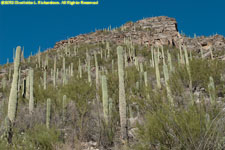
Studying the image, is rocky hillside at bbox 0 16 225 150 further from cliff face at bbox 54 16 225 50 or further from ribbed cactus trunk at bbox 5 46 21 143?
cliff face at bbox 54 16 225 50

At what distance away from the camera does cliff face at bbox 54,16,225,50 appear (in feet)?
105

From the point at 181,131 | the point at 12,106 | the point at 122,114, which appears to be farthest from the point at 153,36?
the point at 181,131

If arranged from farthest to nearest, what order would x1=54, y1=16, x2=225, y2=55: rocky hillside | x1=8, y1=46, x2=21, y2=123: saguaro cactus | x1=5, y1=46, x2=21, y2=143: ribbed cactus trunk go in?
x1=54, y1=16, x2=225, y2=55: rocky hillside < x1=8, y1=46, x2=21, y2=123: saguaro cactus < x1=5, y1=46, x2=21, y2=143: ribbed cactus trunk

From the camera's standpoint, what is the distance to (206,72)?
1037 cm

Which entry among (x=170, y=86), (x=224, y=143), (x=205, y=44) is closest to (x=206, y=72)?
(x=170, y=86)

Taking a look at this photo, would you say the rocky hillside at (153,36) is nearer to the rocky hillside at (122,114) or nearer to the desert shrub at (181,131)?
the rocky hillside at (122,114)

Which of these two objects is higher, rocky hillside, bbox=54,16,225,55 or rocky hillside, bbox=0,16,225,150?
rocky hillside, bbox=54,16,225,55

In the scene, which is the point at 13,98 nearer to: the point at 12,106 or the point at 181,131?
the point at 12,106

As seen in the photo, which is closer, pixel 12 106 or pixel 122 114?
pixel 122 114

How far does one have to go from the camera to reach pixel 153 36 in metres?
34.7

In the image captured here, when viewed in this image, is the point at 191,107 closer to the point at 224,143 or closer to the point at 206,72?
the point at 224,143

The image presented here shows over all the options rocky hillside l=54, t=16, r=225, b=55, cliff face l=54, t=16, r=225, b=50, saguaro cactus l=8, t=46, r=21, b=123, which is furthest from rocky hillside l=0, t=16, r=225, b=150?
cliff face l=54, t=16, r=225, b=50

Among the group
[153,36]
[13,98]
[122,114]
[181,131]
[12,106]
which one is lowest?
[181,131]

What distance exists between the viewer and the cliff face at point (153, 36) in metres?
32.2
